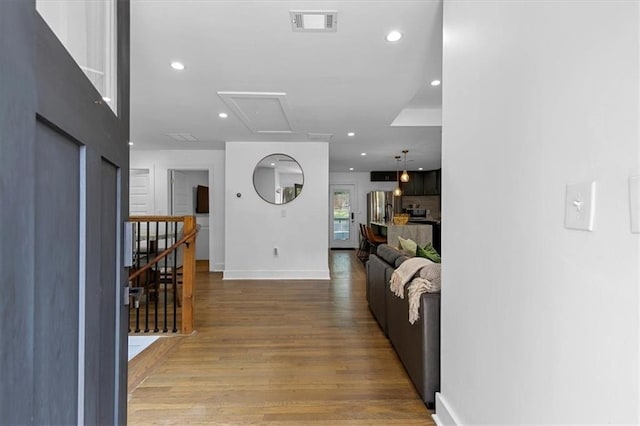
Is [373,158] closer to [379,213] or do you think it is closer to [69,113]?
[379,213]

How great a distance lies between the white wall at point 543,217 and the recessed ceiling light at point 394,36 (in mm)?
602

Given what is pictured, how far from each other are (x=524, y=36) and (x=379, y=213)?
794 centimetres

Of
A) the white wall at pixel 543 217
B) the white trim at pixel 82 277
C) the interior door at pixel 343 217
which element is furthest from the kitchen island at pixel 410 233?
the white trim at pixel 82 277

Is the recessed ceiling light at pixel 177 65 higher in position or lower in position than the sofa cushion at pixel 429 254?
higher

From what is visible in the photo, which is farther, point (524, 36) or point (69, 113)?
point (524, 36)

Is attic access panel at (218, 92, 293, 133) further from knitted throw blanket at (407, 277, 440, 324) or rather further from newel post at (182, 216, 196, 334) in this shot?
knitted throw blanket at (407, 277, 440, 324)

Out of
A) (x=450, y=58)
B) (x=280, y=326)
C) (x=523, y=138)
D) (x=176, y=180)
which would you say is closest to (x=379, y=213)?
(x=176, y=180)

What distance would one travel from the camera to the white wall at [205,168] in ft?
19.4

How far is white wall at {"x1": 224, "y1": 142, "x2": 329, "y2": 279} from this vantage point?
17.3 feet

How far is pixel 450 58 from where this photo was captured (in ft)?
5.26

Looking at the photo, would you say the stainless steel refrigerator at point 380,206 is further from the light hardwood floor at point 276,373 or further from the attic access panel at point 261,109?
the light hardwood floor at point 276,373

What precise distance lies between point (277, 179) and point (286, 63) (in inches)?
117

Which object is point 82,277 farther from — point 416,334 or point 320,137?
point 320,137

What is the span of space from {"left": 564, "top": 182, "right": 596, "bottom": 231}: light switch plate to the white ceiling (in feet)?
5.01
